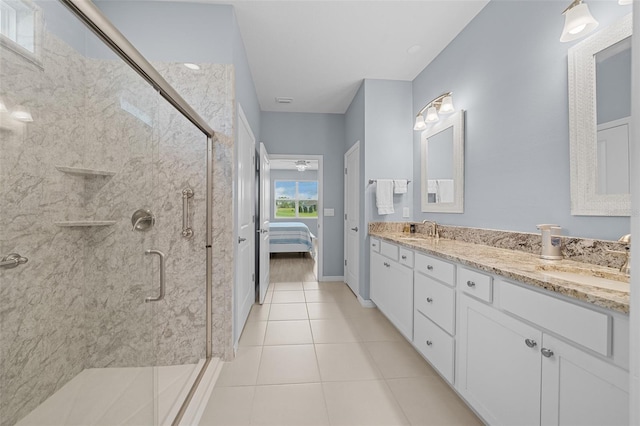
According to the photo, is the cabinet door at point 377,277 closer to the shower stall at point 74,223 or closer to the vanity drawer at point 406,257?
the vanity drawer at point 406,257

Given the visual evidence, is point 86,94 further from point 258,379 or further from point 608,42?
point 608,42

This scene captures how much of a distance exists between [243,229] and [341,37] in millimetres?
2084

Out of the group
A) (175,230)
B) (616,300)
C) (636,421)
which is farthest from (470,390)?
(175,230)

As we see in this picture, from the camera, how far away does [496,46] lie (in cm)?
198

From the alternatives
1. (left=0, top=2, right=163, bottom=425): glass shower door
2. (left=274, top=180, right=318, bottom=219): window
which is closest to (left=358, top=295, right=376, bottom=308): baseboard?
(left=0, top=2, right=163, bottom=425): glass shower door

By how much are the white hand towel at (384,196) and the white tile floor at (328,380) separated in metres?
1.26

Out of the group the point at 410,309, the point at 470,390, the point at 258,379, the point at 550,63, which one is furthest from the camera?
the point at 410,309

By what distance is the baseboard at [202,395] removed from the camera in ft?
4.66

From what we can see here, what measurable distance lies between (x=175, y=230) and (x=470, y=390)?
2122mm

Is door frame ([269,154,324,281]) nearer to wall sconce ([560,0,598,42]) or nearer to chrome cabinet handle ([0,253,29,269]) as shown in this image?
wall sconce ([560,0,598,42])

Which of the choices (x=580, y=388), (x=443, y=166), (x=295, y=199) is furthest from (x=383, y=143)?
(x=295, y=199)

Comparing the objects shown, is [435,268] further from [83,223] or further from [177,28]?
[177,28]

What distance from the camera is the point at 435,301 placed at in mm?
1714

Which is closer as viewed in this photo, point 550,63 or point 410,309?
point 550,63
